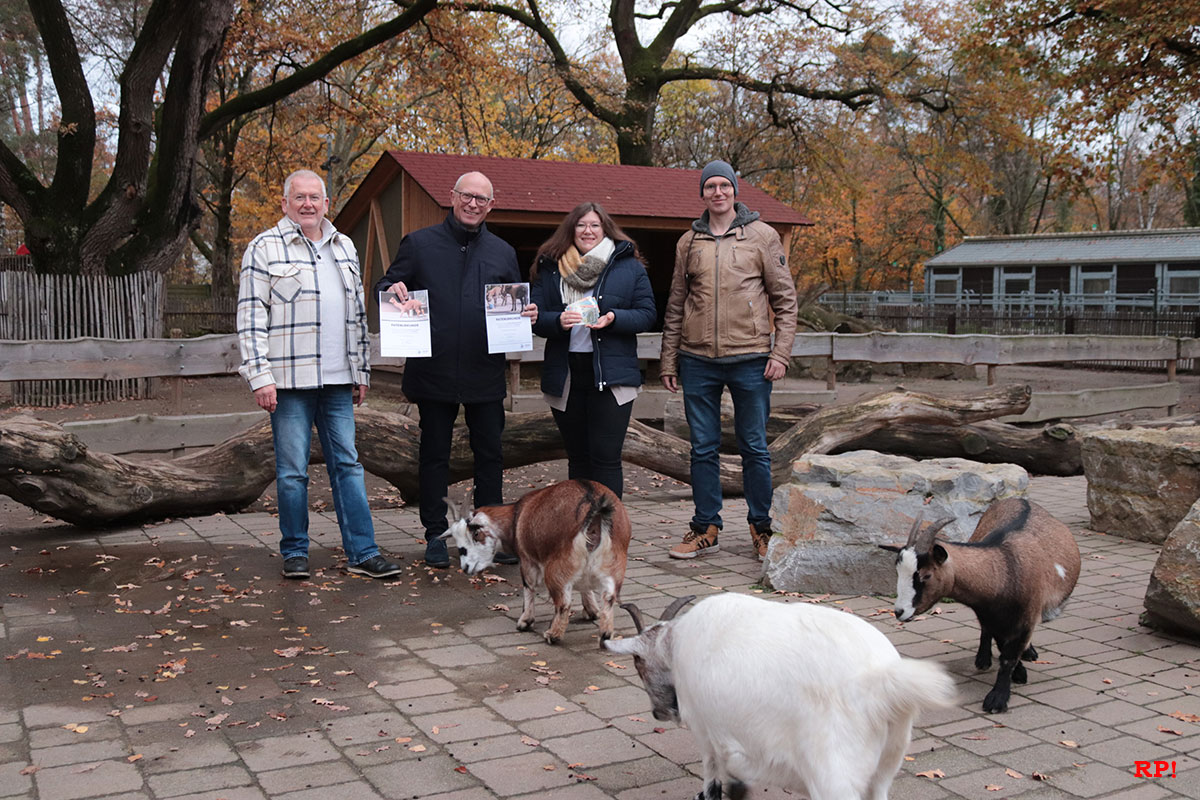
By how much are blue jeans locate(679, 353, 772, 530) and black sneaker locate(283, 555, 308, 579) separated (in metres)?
2.43

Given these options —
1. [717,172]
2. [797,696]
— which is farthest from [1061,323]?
[797,696]

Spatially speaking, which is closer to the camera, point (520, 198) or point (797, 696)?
point (797, 696)

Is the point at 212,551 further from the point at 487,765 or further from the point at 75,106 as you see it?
the point at 75,106

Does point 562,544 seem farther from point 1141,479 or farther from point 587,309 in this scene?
point 1141,479

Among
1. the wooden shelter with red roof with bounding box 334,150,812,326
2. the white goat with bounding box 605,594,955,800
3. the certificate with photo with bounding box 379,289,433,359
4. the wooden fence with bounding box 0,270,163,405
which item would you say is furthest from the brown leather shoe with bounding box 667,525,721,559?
the wooden fence with bounding box 0,270,163,405

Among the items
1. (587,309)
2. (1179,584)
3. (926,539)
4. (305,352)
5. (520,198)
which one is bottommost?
(1179,584)

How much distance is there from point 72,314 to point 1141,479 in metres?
15.3

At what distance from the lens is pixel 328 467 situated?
606cm

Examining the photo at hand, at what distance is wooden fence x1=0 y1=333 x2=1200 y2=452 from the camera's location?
27.1 ft

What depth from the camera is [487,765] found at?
11.6ft

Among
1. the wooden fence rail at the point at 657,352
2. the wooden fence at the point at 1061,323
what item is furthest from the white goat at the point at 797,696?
the wooden fence at the point at 1061,323

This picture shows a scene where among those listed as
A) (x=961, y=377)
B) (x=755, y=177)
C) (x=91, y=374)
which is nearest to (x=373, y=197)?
(x=91, y=374)

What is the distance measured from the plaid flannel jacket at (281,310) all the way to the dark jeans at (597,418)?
1.48m

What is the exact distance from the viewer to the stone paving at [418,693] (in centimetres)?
341
